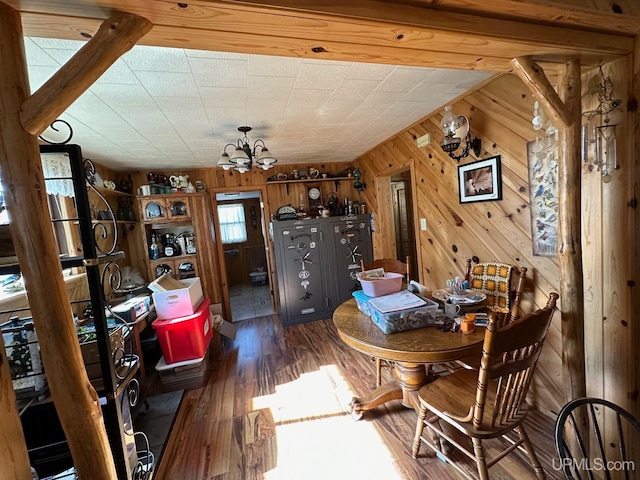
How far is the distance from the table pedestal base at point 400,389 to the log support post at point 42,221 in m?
1.55

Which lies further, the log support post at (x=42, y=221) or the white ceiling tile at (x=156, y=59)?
the white ceiling tile at (x=156, y=59)

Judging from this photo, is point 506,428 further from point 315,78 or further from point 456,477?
point 315,78

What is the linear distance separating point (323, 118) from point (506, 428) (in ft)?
8.11

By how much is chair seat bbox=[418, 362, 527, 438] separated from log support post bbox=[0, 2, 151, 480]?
141 centimetres

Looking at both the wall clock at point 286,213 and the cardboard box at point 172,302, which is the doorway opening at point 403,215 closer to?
the wall clock at point 286,213

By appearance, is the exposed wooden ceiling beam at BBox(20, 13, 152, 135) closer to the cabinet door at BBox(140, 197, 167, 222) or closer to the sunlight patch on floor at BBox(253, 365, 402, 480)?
the sunlight patch on floor at BBox(253, 365, 402, 480)

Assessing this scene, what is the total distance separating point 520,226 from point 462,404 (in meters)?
1.30

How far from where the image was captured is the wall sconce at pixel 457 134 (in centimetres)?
205

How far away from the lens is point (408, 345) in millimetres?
1303

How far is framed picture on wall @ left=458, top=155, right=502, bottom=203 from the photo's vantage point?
2020mm

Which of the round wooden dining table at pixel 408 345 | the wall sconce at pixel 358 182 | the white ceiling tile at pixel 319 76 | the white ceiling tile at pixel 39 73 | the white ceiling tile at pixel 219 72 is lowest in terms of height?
the round wooden dining table at pixel 408 345

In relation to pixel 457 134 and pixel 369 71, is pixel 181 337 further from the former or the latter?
pixel 457 134

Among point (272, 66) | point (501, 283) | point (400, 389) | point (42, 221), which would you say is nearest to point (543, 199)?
point (501, 283)

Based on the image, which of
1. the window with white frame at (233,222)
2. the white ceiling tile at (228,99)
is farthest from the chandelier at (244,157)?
the window with white frame at (233,222)
